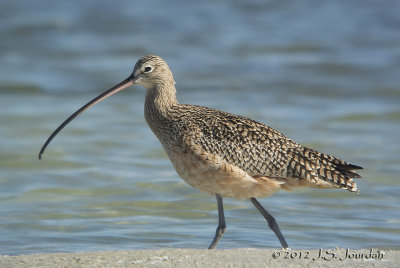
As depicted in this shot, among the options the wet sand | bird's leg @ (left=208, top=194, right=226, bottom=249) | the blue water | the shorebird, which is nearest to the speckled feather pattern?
the shorebird

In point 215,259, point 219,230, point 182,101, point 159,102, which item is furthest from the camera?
point 182,101

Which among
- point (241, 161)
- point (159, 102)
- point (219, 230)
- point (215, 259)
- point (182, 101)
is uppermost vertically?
point (182, 101)

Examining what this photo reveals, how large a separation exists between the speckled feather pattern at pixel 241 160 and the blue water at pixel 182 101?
0.71 meters

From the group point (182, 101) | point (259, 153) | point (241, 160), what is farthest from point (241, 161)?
point (182, 101)

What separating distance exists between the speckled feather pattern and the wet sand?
0.57 m

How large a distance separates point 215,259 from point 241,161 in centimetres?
96

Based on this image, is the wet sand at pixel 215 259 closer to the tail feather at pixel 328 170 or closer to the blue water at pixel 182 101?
the tail feather at pixel 328 170

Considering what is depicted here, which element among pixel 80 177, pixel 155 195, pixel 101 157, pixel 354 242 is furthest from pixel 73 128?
pixel 354 242

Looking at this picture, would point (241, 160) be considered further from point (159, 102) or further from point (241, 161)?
point (159, 102)

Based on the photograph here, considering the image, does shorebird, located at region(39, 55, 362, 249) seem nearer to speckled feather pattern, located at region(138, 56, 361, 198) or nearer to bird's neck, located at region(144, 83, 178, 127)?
speckled feather pattern, located at region(138, 56, 361, 198)

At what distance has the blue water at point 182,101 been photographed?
6.64m

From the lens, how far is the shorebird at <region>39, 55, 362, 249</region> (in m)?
5.63

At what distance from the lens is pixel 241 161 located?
5727mm

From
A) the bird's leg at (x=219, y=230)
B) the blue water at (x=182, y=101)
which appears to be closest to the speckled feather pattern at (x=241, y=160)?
the bird's leg at (x=219, y=230)
